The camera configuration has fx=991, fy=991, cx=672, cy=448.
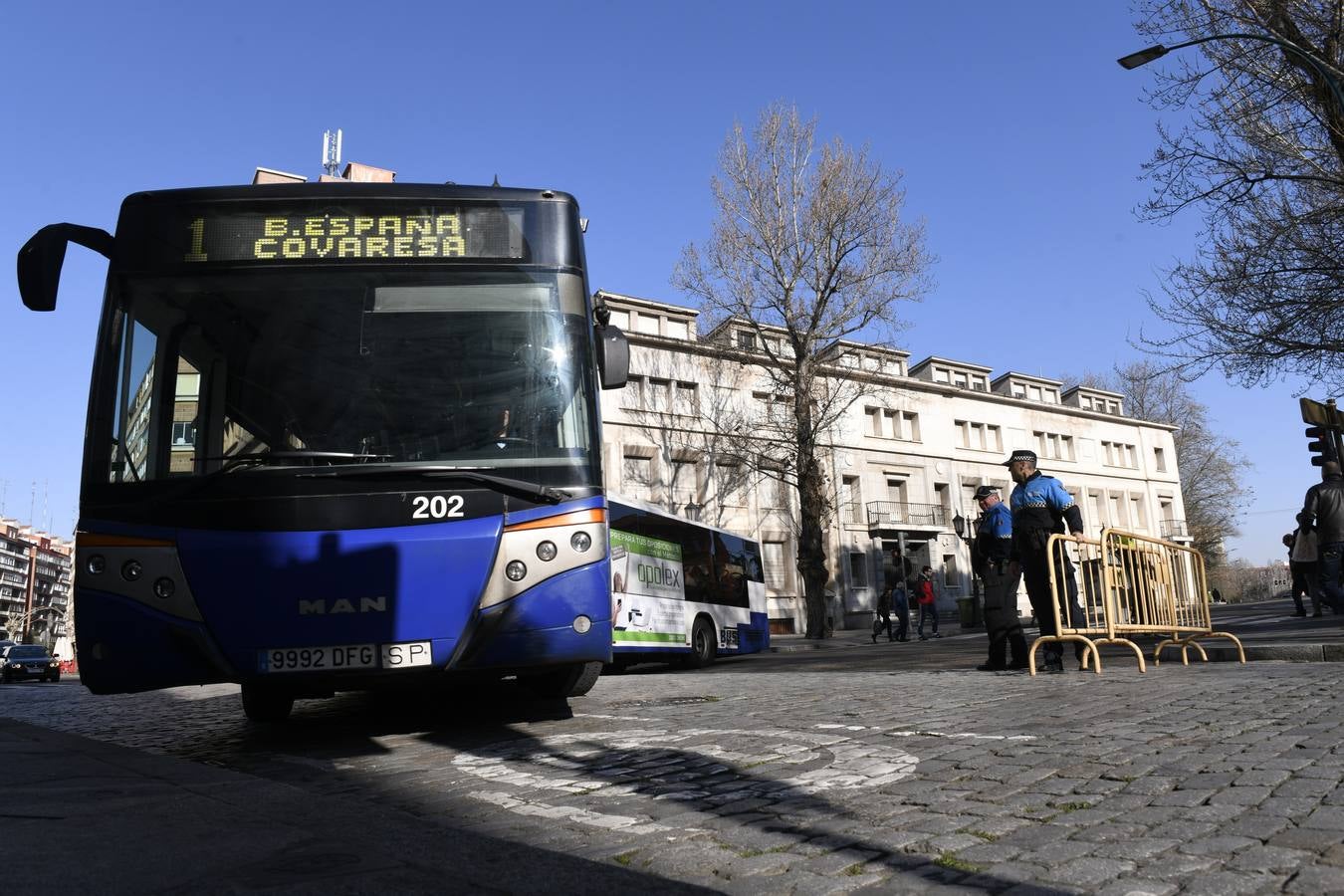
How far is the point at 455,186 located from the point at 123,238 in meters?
2.00

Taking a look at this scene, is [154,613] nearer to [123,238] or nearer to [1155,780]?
[123,238]

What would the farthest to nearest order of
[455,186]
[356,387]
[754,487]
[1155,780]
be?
[754,487] < [455,186] < [356,387] < [1155,780]

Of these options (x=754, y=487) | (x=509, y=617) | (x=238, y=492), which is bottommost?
(x=509, y=617)

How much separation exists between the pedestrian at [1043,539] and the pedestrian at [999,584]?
0.26 meters

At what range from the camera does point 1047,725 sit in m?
4.96

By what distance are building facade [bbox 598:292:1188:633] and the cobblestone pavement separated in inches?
937

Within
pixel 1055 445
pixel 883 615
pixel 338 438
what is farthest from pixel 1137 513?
pixel 338 438

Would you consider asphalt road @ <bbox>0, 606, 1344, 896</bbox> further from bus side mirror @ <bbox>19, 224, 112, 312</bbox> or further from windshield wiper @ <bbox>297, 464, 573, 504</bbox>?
bus side mirror @ <bbox>19, 224, 112, 312</bbox>

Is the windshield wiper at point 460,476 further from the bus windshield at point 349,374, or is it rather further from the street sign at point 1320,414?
the street sign at point 1320,414

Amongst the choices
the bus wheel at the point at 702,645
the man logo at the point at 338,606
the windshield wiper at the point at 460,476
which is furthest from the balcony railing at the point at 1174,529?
the man logo at the point at 338,606

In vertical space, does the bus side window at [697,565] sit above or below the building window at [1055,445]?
below

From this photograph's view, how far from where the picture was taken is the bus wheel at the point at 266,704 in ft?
23.7

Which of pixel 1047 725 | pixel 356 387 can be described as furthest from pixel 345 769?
pixel 1047 725

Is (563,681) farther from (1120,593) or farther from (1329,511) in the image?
(1329,511)
